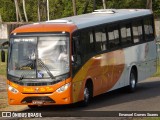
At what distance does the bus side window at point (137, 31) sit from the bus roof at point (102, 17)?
12.3 inches

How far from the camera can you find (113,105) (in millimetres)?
21859

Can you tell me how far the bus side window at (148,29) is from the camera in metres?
27.5

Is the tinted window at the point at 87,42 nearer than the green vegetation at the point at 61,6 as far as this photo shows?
Yes

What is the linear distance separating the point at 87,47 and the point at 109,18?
2.76 meters

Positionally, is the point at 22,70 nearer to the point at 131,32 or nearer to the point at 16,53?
the point at 16,53

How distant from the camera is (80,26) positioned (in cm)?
2147

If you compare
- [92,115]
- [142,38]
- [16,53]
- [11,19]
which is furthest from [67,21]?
[11,19]

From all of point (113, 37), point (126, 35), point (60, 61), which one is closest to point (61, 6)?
point (126, 35)

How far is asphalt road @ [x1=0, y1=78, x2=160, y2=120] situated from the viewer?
20.1 metres

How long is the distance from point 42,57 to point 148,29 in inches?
329

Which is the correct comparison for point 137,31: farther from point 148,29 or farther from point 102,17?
point 102,17

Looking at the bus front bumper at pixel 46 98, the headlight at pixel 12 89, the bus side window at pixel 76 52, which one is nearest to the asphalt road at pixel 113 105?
the bus front bumper at pixel 46 98

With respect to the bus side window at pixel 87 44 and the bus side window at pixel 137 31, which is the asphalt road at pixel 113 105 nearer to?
A: the bus side window at pixel 87 44

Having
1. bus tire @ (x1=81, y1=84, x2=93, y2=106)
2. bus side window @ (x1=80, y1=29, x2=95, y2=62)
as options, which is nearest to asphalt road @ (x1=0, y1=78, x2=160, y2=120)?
bus tire @ (x1=81, y1=84, x2=93, y2=106)
